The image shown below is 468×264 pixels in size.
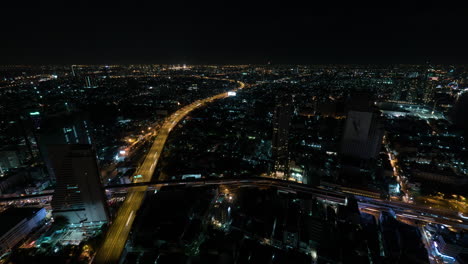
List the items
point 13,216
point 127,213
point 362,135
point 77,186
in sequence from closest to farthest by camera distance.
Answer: point 77,186
point 13,216
point 127,213
point 362,135

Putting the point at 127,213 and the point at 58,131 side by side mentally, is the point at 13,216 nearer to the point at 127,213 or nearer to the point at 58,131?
the point at 127,213

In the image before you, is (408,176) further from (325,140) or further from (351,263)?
(351,263)

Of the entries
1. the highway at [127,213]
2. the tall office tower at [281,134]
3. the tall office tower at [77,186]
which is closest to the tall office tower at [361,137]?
the tall office tower at [281,134]

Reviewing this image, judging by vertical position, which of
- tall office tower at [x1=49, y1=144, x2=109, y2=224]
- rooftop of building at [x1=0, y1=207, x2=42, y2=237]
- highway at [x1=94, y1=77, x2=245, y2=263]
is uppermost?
tall office tower at [x1=49, y1=144, x2=109, y2=224]

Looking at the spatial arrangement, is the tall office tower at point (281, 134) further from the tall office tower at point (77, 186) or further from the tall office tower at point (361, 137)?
the tall office tower at point (77, 186)

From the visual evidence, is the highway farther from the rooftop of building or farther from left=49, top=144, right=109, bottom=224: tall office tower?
the rooftop of building

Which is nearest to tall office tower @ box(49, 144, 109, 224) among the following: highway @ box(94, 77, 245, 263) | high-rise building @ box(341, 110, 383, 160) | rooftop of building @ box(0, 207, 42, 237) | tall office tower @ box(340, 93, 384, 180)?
highway @ box(94, 77, 245, 263)

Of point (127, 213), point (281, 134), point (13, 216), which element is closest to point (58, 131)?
point (13, 216)
